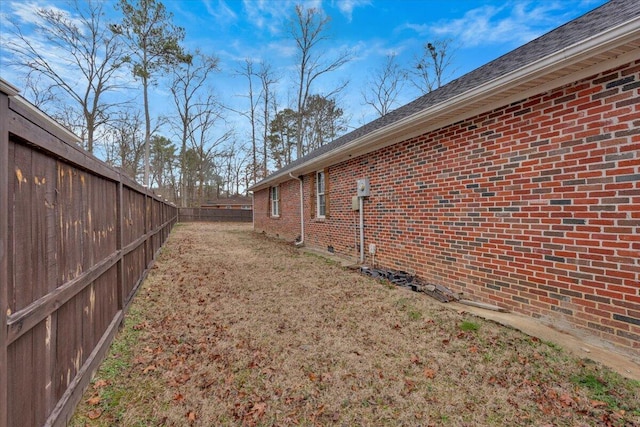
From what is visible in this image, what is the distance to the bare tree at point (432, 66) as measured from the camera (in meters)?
19.5

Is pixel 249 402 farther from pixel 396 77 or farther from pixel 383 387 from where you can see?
pixel 396 77

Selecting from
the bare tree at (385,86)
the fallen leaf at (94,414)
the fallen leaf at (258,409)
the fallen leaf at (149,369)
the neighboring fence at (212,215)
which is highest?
the bare tree at (385,86)

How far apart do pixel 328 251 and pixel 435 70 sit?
57.7 ft

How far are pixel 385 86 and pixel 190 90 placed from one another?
1643 cm

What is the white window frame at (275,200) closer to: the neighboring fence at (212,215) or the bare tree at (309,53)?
the bare tree at (309,53)

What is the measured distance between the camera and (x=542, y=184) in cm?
344

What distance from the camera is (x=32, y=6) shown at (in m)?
14.5

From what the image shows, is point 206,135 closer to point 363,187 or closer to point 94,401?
point 363,187

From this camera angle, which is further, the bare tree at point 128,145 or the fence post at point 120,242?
the bare tree at point 128,145

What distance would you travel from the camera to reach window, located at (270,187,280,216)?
13.3 m

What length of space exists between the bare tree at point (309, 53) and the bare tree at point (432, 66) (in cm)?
489

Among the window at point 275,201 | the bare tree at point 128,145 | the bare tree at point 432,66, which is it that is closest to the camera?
the window at point 275,201

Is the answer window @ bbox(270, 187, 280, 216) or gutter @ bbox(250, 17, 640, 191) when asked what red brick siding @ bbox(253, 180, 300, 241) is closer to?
window @ bbox(270, 187, 280, 216)

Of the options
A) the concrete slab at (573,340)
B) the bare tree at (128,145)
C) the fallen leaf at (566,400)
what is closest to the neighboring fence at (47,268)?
the fallen leaf at (566,400)
